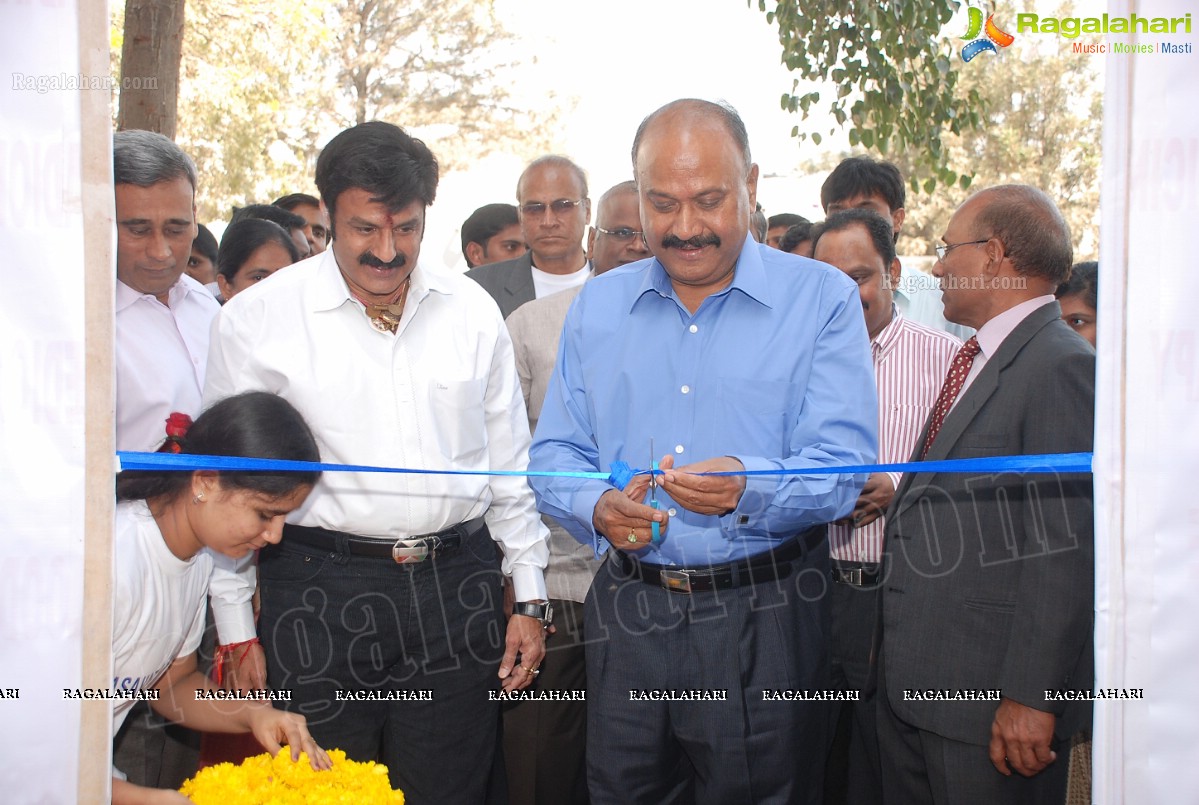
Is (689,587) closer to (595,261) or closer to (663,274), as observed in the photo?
(663,274)

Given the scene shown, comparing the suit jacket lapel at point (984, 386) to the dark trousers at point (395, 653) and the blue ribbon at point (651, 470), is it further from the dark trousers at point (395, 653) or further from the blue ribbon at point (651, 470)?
the dark trousers at point (395, 653)

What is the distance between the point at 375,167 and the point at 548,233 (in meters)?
2.06

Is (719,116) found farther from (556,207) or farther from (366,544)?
(556,207)

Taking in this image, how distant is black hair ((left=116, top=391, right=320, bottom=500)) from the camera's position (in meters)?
2.51

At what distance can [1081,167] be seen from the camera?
21.2m

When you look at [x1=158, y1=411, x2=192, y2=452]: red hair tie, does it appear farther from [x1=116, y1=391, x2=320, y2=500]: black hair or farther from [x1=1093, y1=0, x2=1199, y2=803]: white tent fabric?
[x1=1093, y1=0, x2=1199, y2=803]: white tent fabric

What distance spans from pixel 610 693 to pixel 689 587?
360 millimetres

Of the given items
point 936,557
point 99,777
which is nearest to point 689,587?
point 936,557

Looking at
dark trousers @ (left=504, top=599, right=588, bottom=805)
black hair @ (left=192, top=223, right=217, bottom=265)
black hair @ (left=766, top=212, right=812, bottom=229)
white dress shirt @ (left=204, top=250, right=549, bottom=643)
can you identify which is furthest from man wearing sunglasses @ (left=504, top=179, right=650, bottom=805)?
black hair @ (left=766, top=212, right=812, bottom=229)

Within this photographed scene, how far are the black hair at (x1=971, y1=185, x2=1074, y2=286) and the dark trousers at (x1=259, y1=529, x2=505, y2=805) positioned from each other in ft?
5.88

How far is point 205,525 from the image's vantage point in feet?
8.25

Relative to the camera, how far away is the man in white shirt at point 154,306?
3080mm

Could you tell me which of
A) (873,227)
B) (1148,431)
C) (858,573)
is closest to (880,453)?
(858,573)

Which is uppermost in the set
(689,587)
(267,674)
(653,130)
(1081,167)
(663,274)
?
(1081,167)
